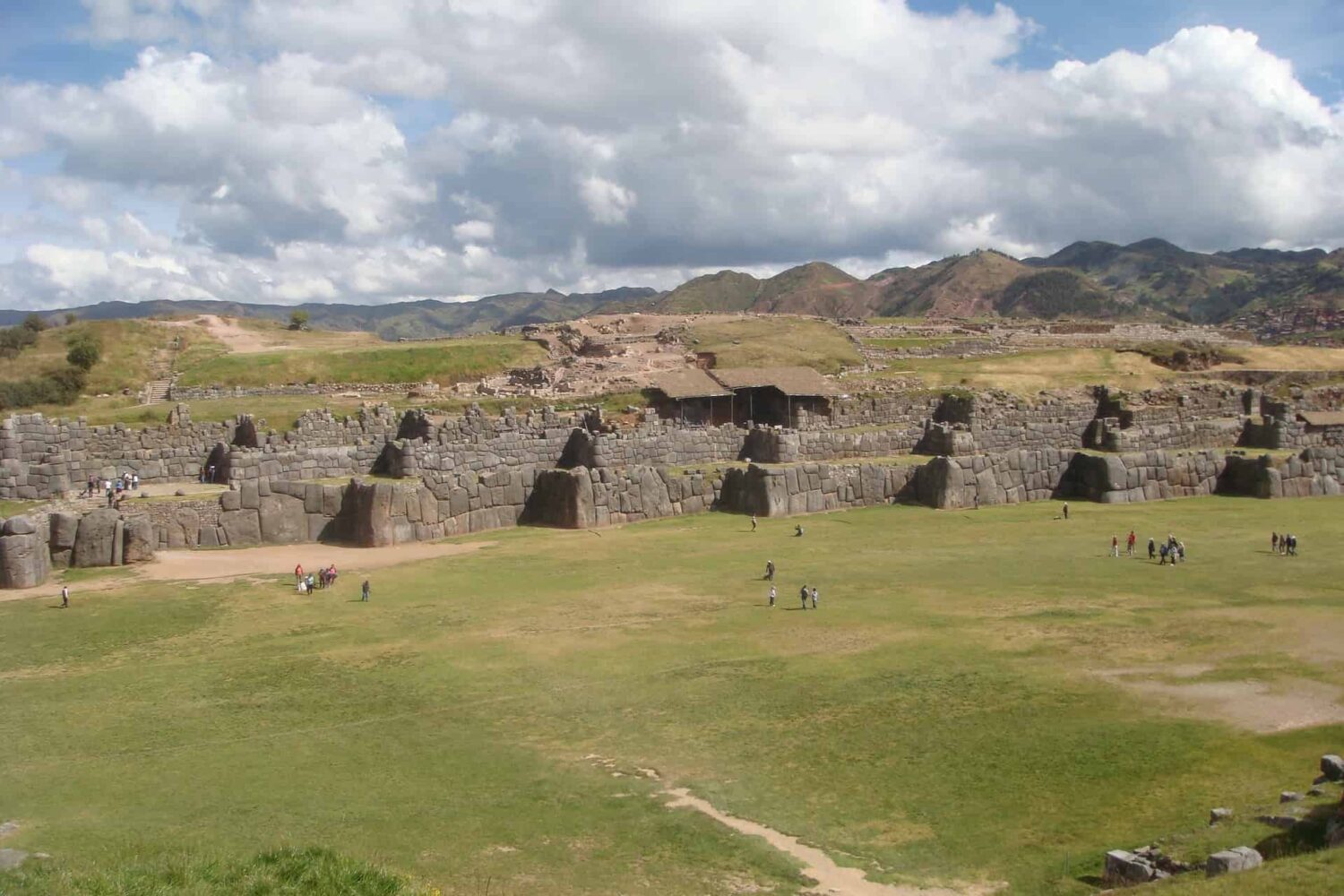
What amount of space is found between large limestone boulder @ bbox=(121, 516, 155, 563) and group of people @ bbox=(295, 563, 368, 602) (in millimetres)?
4559

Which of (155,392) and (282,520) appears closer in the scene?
(282,520)

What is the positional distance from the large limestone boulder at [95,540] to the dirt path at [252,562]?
27.8 inches

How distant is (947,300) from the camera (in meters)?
122

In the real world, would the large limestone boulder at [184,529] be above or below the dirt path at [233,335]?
below

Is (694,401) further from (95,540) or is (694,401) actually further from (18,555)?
(18,555)

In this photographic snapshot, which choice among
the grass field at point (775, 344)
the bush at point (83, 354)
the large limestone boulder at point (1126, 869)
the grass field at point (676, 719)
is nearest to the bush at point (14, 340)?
the bush at point (83, 354)

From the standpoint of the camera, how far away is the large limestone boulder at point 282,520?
29.7 metres

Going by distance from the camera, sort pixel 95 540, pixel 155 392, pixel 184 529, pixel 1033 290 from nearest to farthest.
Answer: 1. pixel 95 540
2. pixel 184 529
3. pixel 155 392
4. pixel 1033 290

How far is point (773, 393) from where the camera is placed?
49469 mm

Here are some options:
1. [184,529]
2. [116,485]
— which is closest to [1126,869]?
[184,529]

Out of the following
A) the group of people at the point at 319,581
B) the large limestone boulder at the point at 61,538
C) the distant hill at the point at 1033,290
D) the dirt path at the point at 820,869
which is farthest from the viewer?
the distant hill at the point at 1033,290

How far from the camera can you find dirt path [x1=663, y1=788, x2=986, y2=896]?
10742 mm

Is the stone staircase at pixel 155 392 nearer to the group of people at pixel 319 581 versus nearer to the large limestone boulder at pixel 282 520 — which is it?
the large limestone boulder at pixel 282 520

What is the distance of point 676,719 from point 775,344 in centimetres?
4857
